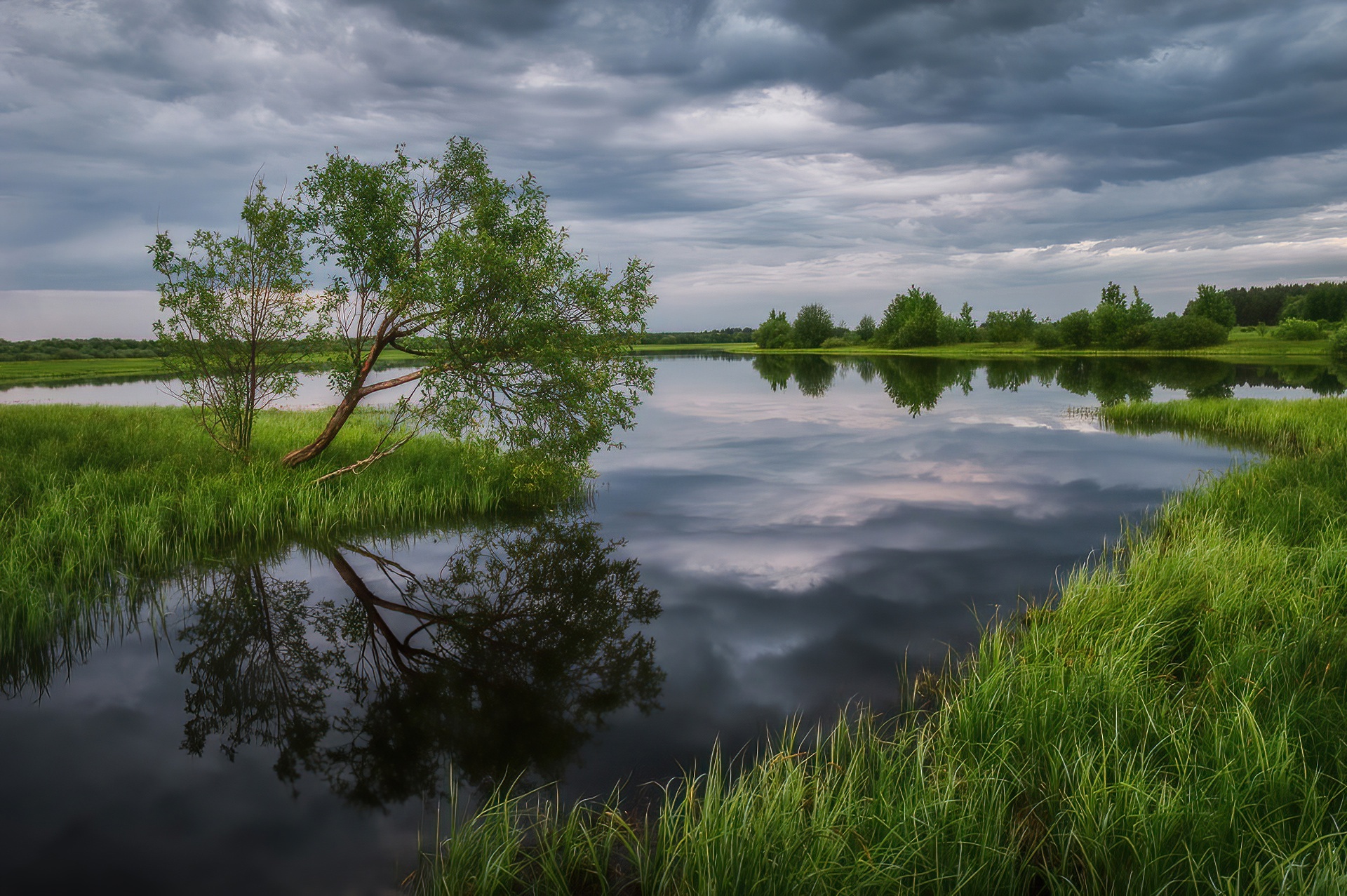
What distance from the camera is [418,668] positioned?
35.1 feet

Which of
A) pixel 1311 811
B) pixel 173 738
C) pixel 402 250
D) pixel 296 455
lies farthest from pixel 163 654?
pixel 1311 811

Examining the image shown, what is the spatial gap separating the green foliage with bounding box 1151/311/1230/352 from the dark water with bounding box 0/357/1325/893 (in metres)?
102

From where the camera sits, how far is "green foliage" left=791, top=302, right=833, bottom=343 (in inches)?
6855

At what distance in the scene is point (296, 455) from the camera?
1994 cm

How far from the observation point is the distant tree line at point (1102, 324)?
110312 millimetres

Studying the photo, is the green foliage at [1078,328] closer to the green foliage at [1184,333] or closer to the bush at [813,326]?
the green foliage at [1184,333]

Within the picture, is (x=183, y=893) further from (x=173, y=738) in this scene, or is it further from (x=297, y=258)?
(x=297, y=258)

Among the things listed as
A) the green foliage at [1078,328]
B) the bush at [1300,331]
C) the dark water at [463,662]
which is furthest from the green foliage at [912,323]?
the dark water at [463,662]

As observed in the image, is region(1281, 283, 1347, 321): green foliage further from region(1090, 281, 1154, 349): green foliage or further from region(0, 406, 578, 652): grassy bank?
region(0, 406, 578, 652): grassy bank

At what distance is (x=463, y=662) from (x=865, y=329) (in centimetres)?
17847

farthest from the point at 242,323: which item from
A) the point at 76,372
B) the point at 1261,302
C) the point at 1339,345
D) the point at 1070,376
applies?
the point at 1261,302

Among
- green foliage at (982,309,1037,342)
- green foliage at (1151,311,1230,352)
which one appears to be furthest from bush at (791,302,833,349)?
green foliage at (1151,311,1230,352)

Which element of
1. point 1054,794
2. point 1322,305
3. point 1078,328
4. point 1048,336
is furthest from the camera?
point 1322,305

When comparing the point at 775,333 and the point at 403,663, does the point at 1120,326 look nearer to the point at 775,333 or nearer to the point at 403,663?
the point at 775,333
